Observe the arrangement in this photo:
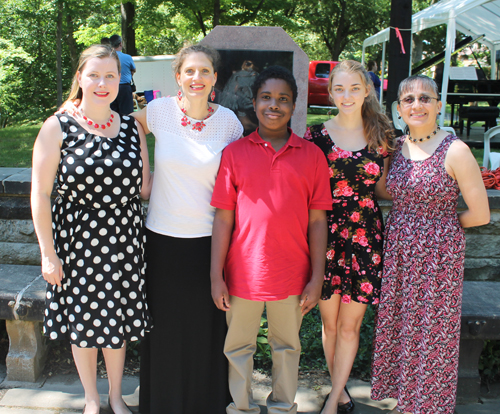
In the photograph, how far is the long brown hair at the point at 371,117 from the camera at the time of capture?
246 centimetres

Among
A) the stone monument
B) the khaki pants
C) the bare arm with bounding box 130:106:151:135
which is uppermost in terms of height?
the stone monument

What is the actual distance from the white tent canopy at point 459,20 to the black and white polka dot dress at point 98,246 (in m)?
5.61

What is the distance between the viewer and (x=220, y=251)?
2271 mm

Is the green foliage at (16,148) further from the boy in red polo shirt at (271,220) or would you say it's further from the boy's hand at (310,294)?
the boy's hand at (310,294)

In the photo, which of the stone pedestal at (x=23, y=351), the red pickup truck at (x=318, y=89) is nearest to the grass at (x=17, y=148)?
the stone pedestal at (x=23, y=351)

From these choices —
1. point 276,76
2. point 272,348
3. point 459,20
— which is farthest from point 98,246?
point 459,20

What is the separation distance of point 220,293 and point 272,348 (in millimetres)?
458

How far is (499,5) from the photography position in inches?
373

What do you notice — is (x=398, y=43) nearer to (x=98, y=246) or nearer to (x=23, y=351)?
(x=98, y=246)

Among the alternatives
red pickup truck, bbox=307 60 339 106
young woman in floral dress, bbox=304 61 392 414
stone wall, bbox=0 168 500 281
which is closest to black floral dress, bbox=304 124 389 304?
young woman in floral dress, bbox=304 61 392 414

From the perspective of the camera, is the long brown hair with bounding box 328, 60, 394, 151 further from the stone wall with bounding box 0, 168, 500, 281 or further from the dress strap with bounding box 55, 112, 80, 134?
the dress strap with bounding box 55, 112, 80, 134

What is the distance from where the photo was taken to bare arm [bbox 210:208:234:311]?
2271mm

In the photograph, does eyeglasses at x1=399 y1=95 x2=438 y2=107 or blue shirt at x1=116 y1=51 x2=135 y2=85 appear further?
blue shirt at x1=116 y1=51 x2=135 y2=85

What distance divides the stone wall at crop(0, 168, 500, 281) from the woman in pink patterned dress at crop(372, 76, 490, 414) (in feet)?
4.13
